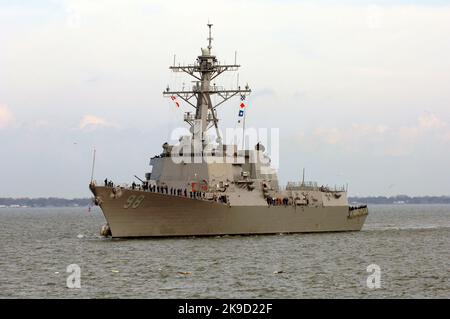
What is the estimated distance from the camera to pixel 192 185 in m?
43.0

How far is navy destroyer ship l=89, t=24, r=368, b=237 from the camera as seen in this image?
39438 millimetres

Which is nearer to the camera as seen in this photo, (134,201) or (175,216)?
(134,201)

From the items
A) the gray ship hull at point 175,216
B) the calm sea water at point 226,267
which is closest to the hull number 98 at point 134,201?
the gray ship hull at point 175,216

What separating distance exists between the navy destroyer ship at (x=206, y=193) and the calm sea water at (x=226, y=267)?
896 millimetres

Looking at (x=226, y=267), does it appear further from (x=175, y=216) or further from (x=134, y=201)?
(x=175, y=216)

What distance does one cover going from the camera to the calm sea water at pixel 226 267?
2538cm

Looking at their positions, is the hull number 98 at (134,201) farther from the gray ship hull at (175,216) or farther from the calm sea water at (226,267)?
the calm sea water at (226,267)

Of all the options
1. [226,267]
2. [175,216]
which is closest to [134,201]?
[175,216]

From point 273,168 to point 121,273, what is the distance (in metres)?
20.4

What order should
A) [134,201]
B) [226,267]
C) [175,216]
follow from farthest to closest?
1. [175,216]
2. [134,201]
3. [226,267]

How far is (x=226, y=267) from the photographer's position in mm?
31078

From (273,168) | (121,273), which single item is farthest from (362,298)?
(273,168)

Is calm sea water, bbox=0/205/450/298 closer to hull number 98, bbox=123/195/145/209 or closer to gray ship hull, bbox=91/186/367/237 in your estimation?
gray ship hull, bbox=91/186/367/237

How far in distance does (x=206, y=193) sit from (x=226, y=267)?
36.3 ft
